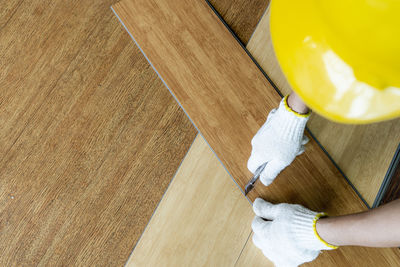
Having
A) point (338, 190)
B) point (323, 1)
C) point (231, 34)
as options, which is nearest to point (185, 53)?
point (231, 34)

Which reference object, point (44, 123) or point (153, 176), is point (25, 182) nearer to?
point (44, 123)

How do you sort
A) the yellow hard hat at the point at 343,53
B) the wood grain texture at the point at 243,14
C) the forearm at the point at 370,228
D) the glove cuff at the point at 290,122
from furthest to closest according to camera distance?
the wood grain texture at the point at 243,14
the glove cuff at the point at 290,122
the forearm at the point at 370,228
the yellow hard hat at the point at 343,53

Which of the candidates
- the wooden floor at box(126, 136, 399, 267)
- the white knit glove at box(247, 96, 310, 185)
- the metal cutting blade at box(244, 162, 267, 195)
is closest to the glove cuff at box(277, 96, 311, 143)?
the white knit glove at box(247, 96, 310, 185)

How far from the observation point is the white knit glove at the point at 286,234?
0.57m

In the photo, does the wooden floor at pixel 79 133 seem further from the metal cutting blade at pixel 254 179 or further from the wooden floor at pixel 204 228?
the metal cutting blade at pixel 254 179

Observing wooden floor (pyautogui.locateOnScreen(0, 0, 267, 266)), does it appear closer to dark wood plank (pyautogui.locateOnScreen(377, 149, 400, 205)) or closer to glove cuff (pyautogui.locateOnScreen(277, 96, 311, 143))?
glove cuff (pyautogui.locateOnScreen(277, 96, 311, 143))

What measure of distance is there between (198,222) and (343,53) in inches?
25.7

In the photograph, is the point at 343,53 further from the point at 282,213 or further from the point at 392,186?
the point at 392,186

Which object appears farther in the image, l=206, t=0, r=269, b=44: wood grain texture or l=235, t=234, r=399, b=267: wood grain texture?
l=206, t=0, r=269, b=44: wood grain texture

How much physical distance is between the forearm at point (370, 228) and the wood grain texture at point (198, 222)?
10.1 inches

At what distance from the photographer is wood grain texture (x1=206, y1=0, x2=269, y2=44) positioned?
84 centimetres

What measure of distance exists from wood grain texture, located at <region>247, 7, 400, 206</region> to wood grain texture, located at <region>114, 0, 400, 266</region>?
3 centimetres

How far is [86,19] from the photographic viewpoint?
852 mm

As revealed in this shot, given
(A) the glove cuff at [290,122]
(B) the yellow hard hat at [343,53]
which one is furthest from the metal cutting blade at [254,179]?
(B) the yellow hard hat at [343,53]
